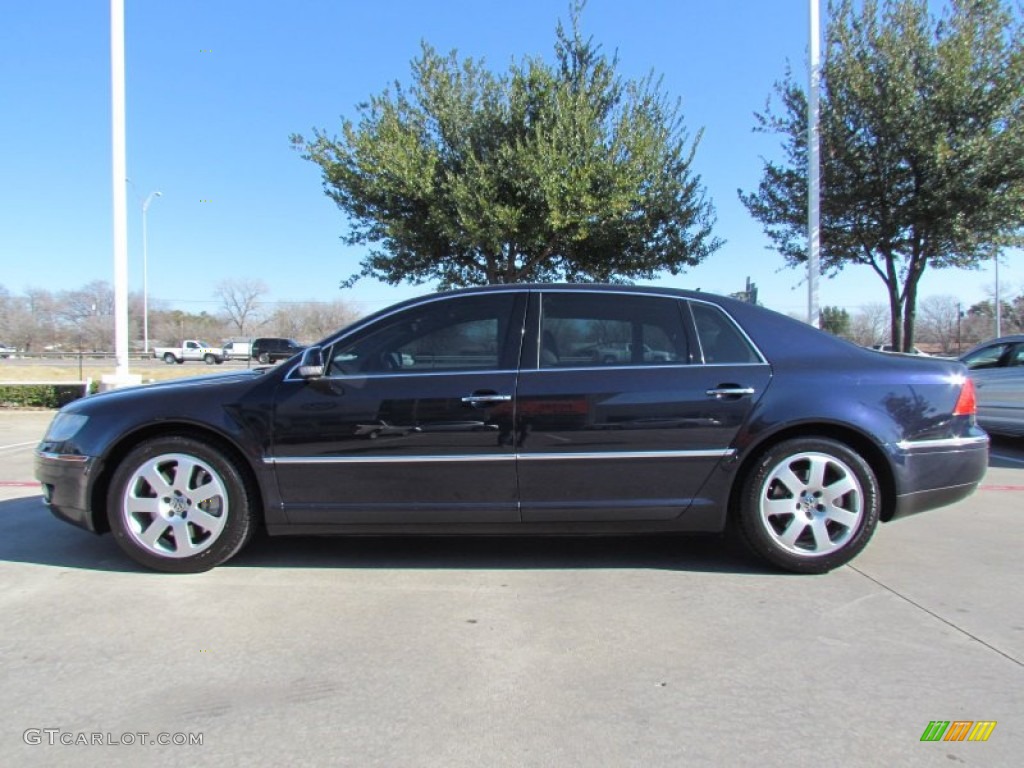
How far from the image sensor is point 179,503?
4000 mm

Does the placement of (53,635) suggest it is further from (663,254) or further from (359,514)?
(663,254)

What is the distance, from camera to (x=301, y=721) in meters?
2.53

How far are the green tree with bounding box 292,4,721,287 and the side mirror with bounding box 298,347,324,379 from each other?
8451mm

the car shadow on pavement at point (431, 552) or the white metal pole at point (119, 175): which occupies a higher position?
the white metal pole at point (119, 175)

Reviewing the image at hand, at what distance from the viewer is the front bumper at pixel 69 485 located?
4.02m

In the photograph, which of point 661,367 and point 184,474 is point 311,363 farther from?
point 661,367

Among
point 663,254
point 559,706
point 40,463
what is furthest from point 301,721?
point 663,254

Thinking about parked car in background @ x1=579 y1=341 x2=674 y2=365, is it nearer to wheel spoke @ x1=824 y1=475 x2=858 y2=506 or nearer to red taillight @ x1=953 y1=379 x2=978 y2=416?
wheel spoke @ x1=824 y1=475 x2=858 y2=506

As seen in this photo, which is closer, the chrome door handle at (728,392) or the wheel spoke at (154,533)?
the chrome door handle at (728,392)

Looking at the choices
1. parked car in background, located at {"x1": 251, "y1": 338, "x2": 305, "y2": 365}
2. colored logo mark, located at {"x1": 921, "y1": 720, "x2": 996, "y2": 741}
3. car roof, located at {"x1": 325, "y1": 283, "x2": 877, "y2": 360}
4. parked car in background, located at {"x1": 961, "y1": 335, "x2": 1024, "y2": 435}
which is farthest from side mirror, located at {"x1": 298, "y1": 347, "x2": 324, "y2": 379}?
parked car in background, located at {"x1": 251, "y1": 338, "x2": 305, "y2": 365}

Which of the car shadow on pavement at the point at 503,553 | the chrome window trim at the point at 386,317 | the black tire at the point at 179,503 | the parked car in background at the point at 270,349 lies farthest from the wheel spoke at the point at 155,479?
the parked car in background at the point at 270,349
